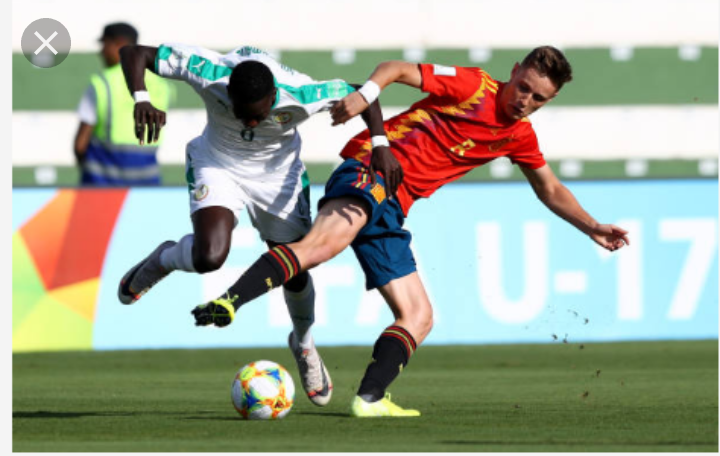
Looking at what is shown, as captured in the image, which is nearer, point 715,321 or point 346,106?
point 346,106

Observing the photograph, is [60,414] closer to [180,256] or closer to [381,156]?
[180,256]

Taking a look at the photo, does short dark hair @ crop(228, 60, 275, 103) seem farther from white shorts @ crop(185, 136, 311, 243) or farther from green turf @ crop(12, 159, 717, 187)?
green turf @ crop(12, 159, 717, 187)

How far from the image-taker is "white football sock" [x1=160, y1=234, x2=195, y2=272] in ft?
26.2

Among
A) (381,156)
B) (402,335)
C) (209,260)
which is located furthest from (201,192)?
(402,335)

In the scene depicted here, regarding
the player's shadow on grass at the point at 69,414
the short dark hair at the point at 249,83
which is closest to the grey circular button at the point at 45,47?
the player's shadow on grass at the point at 69,414

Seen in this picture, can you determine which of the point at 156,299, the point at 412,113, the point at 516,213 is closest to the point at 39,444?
the point at 412,113

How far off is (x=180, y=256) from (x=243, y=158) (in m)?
0.62

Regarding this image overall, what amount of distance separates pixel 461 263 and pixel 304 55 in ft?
25.6

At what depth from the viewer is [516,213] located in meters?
A: 13.0

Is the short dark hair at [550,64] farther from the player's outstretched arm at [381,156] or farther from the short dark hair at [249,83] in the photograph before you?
the short dark hair at [249,83]

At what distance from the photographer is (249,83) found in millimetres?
7523

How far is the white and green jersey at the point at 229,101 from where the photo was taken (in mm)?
7867

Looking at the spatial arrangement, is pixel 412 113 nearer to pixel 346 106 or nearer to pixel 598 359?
pixel 346 106

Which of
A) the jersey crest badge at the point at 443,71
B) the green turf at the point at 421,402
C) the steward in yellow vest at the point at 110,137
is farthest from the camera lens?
the steward in yellow vest at the point at 110,137
